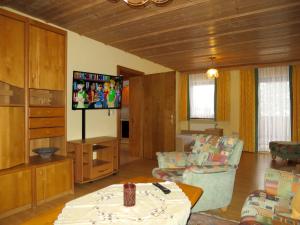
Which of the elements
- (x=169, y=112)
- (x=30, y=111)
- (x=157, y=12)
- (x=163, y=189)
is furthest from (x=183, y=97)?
(x=163, y=189)

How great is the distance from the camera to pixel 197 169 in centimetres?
237

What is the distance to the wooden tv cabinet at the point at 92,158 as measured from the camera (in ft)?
11.5

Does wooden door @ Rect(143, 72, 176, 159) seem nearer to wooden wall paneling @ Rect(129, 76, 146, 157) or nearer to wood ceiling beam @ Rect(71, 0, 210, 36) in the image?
wooden wall paneling @ Rect(129, 76, 146, 157)

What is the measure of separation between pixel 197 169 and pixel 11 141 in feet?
6.98

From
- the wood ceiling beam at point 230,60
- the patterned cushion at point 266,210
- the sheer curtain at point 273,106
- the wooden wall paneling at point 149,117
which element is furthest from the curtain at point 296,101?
the patterned cushion at point 266,210

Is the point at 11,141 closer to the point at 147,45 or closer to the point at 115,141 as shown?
the point at 115,141

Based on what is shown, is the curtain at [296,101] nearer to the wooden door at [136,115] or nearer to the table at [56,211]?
the wooden door at [136,115]

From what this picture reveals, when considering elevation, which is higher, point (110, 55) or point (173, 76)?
point (110, 55)

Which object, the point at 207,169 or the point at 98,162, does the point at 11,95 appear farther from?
the point at 207,169

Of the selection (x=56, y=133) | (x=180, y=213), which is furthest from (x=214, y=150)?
(x=56, y=133)

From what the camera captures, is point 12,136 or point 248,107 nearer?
point 12,136

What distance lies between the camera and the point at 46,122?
9.93 feet

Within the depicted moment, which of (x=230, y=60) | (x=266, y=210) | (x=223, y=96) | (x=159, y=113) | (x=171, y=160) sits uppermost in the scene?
(x=230, y=60)

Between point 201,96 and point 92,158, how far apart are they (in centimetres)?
453
